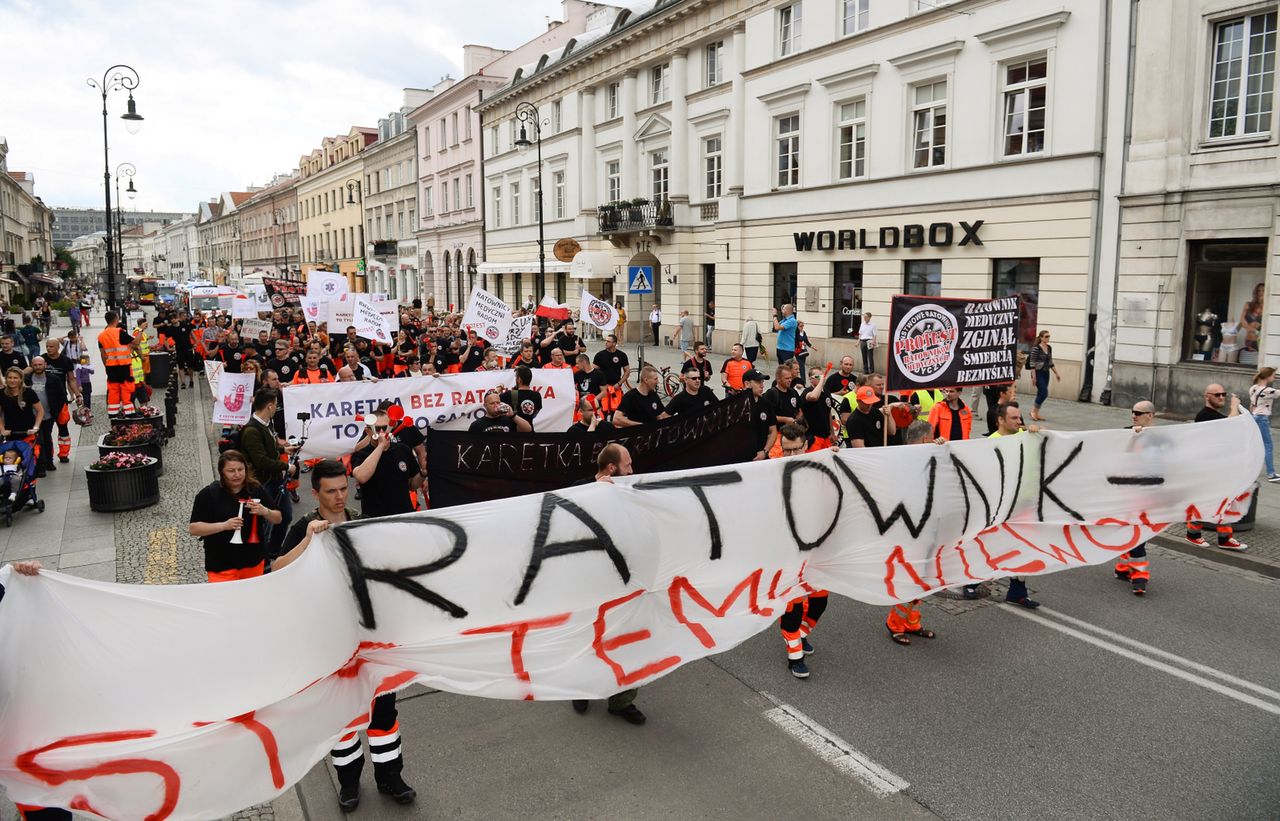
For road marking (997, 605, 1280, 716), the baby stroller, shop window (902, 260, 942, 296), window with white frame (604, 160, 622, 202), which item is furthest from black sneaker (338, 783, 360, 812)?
window with white frame (604, 160, 622, 202)

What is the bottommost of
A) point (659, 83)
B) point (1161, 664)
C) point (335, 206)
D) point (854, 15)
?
point (1161, 664)

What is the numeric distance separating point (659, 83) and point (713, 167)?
16.1 feet

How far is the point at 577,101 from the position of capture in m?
37.9

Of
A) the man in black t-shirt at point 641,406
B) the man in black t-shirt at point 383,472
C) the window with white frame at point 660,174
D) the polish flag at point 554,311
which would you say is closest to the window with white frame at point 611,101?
the window with white frame at point 660,174

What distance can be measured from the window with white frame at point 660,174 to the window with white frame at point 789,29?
7.70 meters

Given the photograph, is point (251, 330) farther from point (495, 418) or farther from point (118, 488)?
point (495, 418)

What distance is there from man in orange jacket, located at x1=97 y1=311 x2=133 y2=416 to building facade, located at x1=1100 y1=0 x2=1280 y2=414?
19.1 m

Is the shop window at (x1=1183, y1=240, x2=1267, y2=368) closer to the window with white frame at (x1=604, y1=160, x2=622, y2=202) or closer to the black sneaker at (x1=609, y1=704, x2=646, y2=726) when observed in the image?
the black sneaker at (x1=609, y1=704, x2=646, y2=726)

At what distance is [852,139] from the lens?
24.3m

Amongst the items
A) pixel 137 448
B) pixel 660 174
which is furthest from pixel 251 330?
pixel 660 174

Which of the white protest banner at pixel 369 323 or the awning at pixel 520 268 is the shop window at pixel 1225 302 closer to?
the white protest banner at pixel 369 323

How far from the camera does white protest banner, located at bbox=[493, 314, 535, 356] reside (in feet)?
52.7

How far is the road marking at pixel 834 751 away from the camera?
4680mm

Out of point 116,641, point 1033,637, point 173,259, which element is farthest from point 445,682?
point 173,259
